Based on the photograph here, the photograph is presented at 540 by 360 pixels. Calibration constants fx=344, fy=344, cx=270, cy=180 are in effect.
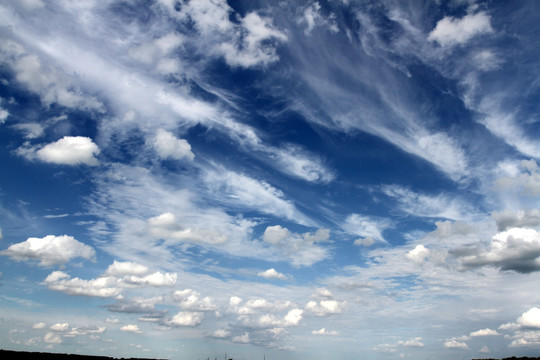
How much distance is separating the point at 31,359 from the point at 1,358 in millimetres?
15054

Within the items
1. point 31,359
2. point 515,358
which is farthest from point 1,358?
point 515,358

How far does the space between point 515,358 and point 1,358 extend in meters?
264

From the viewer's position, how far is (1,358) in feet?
632

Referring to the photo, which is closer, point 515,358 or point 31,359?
point 515,358

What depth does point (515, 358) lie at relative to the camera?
6073 inches

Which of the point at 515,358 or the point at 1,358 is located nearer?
the point at 515,358

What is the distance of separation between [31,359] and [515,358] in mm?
250031

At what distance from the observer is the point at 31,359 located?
196 metres

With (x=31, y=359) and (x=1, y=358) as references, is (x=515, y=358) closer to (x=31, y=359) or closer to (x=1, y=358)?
(x=31, y=359)
